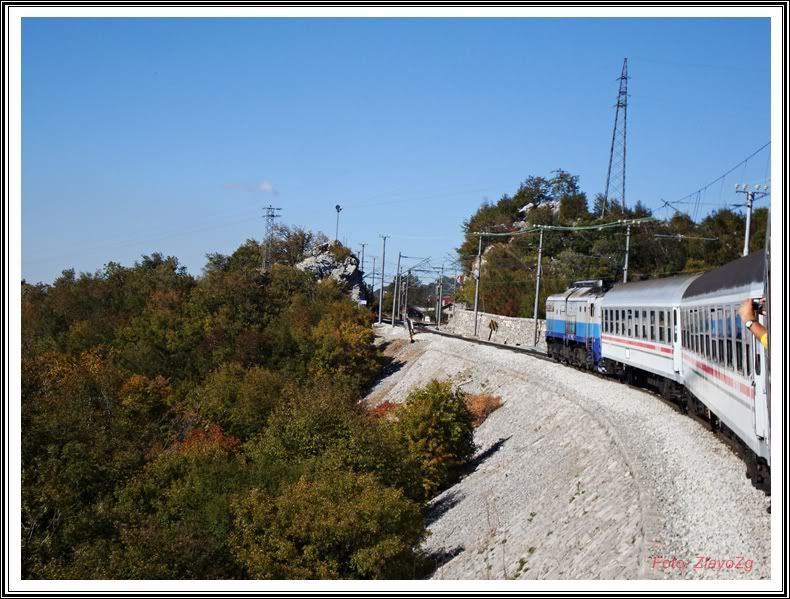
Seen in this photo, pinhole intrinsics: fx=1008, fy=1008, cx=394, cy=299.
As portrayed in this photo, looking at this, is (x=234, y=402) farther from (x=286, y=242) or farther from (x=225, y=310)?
(x=286, y=242)

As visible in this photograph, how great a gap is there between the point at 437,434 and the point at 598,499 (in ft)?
40.5

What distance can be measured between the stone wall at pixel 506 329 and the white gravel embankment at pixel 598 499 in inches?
908

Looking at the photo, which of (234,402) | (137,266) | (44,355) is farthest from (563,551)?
(137,266)

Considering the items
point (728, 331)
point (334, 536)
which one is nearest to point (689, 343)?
point (728, 331)

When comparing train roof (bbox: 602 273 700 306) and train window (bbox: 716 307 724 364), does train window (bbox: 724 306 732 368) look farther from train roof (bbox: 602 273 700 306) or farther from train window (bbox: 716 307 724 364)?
train roof (bbox: 602 273 700 306)

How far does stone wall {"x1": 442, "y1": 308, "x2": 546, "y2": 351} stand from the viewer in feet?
197

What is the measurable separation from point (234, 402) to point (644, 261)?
40073 mm

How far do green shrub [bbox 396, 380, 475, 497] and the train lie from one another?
17.8ft

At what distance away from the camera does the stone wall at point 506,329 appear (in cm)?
6006

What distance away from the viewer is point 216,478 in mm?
26938

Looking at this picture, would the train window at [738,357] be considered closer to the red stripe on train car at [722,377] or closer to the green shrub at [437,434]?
the red stripe on train car at [722,377]

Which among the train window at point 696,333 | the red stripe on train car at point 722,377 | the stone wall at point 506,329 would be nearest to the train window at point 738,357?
the red stripe on train car at point 722,377

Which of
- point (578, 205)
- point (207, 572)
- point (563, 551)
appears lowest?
point (207, 572)

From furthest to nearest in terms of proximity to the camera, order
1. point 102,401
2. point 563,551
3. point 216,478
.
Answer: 1. point 102,401
2. point 216,478
3. point 563,551
